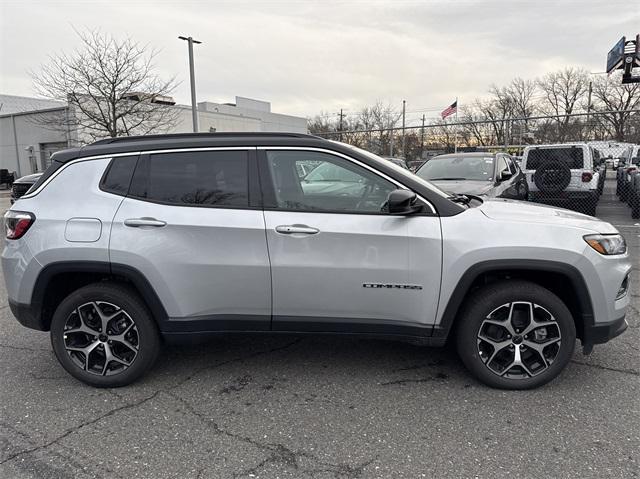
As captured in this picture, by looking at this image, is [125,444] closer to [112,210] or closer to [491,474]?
[112,210]

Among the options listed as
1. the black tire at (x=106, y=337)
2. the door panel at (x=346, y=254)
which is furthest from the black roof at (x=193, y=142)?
the black tire at (x=106, y=337)

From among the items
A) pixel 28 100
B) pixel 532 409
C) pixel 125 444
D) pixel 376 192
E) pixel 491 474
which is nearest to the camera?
pixel 491 474

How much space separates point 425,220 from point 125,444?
2.26 metres

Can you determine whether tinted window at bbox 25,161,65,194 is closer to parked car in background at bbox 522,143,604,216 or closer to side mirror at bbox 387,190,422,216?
side mirror at bbox 387,190,422,216

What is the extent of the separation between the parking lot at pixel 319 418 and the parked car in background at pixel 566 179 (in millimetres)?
7793

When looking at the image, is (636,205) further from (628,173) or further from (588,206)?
(628,173)

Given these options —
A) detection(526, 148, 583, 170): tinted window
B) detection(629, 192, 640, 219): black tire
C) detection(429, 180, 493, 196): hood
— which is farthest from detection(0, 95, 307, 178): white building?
detection(629, 192, 640, 219): black tire

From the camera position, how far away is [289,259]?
304cm

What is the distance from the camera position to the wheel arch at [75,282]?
3135 millimetres

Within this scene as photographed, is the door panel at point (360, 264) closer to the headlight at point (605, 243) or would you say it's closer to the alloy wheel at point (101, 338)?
the headlight at point (605, 243)

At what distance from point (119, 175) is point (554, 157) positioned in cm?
1091

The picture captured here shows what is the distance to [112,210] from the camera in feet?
10.4

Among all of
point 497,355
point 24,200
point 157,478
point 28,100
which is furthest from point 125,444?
point 28,100

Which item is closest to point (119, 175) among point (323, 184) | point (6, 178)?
point (323, 184)
